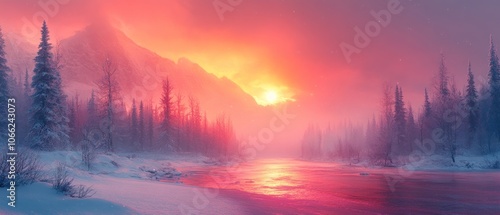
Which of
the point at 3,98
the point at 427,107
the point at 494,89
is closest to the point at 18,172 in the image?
the point at 3,98

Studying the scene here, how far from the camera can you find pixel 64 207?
9.88 m

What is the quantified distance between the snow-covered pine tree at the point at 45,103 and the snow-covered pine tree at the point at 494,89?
258ft

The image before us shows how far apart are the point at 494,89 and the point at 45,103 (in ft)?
268

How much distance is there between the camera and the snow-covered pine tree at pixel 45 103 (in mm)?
34750

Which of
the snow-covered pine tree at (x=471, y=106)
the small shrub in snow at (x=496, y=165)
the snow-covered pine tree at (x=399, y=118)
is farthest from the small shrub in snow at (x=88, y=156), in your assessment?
the snow-covered pine tree at (x=471, y=106)

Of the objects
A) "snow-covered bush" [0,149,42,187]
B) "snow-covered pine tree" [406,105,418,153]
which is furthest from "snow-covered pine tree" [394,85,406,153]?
"snow-covered bush" [0,149,42,187]

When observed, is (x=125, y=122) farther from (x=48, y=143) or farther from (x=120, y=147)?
(x=48, y=143)

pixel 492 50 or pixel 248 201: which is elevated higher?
pixel 492 50

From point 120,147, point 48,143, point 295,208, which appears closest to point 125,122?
point 120,147

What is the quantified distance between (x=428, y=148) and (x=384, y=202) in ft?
229

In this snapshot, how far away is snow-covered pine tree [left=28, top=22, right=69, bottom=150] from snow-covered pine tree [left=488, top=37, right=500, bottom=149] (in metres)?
78.6

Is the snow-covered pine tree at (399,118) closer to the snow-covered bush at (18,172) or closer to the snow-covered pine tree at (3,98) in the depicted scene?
the snow-covered pine tree at (3,98)

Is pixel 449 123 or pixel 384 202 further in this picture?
pixel 449 123

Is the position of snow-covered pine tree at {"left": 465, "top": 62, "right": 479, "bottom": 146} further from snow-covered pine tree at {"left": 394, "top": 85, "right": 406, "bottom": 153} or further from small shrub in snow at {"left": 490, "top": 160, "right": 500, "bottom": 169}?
small shrub in snow at {"left": 490, "top": 160, "right": 500, "bottom": 169}
